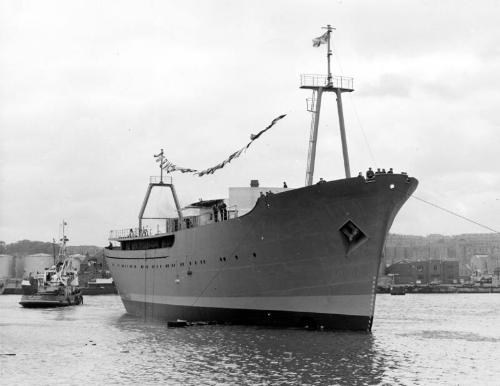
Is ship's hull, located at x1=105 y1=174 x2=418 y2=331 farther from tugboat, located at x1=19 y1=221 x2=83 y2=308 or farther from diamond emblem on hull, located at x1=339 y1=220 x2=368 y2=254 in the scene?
tugboat, located at x1=19 y1=221 x2=83 y2=308

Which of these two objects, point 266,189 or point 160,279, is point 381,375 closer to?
point 266,189

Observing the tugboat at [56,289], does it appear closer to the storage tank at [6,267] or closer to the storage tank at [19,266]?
the storage tank at [6,267]

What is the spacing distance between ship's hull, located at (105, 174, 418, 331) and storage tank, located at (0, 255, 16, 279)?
13762cm

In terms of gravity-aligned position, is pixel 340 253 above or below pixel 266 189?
below

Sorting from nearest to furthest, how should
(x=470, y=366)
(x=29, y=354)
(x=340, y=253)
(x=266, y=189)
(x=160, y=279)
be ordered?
(x=470, y=366) → (x=29, y=354) → (x=340, y=253) → (x=266, y=189) → (x=160, y=279)

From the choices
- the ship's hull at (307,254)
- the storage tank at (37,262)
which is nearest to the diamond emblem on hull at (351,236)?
the ship's hull at (307,254)

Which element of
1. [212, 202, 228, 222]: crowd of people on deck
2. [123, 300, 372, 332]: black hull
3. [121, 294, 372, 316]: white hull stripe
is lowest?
[123, 300, 372, 332]: black hull

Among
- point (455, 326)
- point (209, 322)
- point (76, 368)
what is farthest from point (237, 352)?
point (455, 326)

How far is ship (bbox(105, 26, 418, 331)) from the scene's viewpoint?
85.7 ft

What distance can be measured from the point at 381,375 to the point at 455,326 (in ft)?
64.0

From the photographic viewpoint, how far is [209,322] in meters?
32.2

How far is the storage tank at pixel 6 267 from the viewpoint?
6225 inches

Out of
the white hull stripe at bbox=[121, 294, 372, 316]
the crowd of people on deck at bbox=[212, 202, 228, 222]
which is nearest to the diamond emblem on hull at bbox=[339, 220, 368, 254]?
the white hull stripe at bbox=[121, 294, 372, 316]

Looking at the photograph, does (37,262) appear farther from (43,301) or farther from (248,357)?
(248,357)
